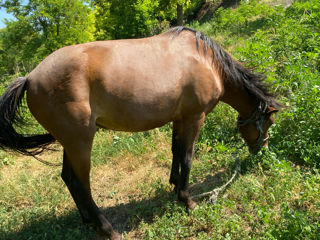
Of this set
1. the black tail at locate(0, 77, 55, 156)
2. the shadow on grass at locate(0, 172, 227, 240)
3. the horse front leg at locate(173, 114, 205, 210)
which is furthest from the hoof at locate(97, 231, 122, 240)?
the black tail at locate(0, 77, 55, 156)

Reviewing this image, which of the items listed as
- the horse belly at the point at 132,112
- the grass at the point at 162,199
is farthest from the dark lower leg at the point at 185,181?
the horse belly at the point at 132,112

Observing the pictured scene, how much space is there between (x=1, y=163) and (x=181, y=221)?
371 cm

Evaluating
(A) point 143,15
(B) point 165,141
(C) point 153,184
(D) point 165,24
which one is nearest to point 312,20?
(B) point 165,141

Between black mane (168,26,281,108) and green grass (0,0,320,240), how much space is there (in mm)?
344

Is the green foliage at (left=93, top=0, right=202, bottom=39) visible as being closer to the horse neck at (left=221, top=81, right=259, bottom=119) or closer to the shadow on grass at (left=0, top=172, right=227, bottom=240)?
the horse neck at (left=221, top=81, right=259, bottom=119)

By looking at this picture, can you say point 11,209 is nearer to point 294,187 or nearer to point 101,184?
point 101,184

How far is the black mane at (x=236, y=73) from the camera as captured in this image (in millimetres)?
3111

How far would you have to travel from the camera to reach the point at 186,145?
10.3 feet

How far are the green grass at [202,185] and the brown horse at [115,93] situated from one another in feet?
1.30

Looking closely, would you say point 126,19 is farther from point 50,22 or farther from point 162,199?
point 162,199

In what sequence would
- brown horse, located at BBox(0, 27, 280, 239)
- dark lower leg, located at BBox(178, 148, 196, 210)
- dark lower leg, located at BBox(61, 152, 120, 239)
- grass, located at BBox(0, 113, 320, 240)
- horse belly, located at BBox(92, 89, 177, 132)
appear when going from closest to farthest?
brown horse, located at BBox(0, 27, 280, 239)
horse belly, located at BBox(92, 89, 177, 132)
grass, located at BBox(0, 113, 320, 240)
dark lower leg, located at BBox(61, 152, 120, 239)
dark lower leg, located at BBox(178, 148, 196, 210)

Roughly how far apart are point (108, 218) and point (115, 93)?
5.63 feet

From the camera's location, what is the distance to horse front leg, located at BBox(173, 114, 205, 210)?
308cm

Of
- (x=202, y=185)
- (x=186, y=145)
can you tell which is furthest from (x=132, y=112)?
(x=202, y=185)
